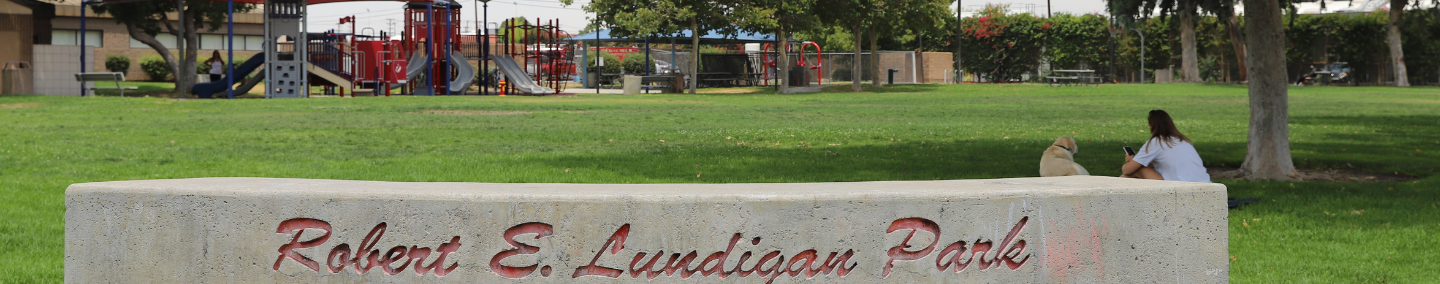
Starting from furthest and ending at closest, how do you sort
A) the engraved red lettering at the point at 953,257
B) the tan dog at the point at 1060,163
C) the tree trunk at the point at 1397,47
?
the tree trunk at the point at 1397,47 < the tan dog at the point at 1060,163 < the engraved red lettering at the point at 953,257

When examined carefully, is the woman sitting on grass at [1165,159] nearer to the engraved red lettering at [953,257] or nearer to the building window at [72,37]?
the engraved red lettering at [953,257]

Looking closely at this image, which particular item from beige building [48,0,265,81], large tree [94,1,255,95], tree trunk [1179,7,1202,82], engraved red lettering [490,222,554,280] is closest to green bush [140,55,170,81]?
beige building [48,0,265,81]

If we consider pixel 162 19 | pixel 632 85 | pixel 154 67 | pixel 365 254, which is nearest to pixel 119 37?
pixel 154 67

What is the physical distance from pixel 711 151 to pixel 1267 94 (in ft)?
17.5

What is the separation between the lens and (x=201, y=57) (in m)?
50.2

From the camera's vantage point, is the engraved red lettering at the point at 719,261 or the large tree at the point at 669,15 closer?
the engraved red lettering at the point at 719,261

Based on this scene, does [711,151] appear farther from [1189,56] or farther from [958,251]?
[1189,56]

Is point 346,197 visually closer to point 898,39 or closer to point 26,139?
point 26,139

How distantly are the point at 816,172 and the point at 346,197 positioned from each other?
6661 millimetres

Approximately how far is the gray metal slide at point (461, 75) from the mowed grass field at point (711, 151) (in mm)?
8589

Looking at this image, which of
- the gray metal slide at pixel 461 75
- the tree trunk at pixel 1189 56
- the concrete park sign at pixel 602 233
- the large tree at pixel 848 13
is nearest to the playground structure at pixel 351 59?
the gray metal slide at pixel 461 75

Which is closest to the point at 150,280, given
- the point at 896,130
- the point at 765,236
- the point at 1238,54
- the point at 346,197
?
the point at 346,197

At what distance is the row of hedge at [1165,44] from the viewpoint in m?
42.6

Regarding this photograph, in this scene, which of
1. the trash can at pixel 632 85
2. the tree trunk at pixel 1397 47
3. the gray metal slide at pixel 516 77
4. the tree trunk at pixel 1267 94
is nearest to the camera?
the tree trunk at pixel 1267 94
